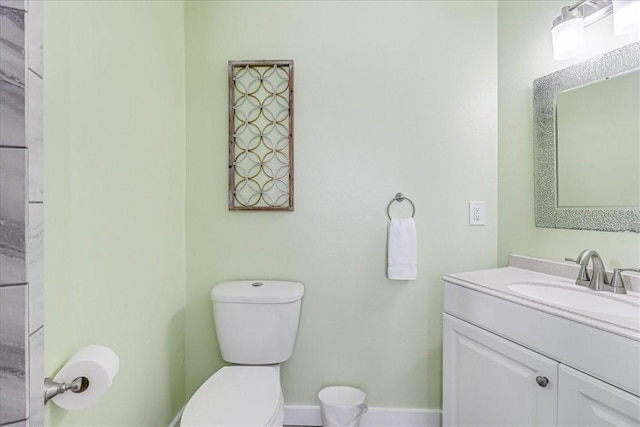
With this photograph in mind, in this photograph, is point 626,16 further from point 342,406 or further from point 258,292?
point 342,406

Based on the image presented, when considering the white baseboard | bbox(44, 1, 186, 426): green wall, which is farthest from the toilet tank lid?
the white baseboard

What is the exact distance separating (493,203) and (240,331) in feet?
4.67

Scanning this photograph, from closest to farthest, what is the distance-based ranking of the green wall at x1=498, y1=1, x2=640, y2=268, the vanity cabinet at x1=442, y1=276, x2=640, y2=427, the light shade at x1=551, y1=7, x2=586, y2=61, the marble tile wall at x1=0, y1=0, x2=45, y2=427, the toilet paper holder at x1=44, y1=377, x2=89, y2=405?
the marble tile wall at x1=0, y1=0, x2=45, y2=427 → the toilet paper holder at x1=44, y1=377, x2=89, y2=405 → the vanity cabinet at x1=442, y1=276, x2=640, y2=427 → the light shade at x1=551, y1=7, x2=586, y2=61 → the green wall at x1=498, y1=1, x2=640, y2=268

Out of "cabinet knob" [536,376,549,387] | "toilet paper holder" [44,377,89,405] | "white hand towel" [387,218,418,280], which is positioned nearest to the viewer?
"toilet paper holder" [44,377,89,405]

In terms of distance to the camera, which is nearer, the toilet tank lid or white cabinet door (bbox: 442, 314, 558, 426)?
white cabinet door (bbox: 442, 314, 558, 426)

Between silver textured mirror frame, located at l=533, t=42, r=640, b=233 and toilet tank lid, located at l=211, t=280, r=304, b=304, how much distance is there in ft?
3.86

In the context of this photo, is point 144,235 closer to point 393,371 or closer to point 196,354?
point 196,354

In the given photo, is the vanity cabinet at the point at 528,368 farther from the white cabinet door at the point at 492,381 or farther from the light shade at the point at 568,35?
the light shade at the point at 568,35

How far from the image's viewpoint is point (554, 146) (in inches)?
Answer: 52.4

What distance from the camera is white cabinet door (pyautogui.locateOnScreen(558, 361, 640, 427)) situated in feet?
2.49

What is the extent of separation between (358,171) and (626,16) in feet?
3.58

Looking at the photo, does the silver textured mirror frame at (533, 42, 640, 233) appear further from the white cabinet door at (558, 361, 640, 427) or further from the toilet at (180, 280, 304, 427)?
the toilet at (180, 280, 304, 427)

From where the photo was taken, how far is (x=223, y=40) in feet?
5.20

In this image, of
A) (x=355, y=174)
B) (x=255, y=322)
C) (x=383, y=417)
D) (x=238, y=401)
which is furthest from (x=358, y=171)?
(x=383, y=417)
